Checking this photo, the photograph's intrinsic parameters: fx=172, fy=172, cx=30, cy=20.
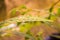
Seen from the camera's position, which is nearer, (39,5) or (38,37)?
(38,37)

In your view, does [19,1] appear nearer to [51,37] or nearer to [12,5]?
[12,5]

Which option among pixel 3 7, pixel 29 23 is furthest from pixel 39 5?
pixel 29 23

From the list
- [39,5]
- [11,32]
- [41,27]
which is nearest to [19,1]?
[39,5]

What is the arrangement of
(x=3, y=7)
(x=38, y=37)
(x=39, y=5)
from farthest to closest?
(x=3, y=7) → (x=39, y=5) → (x=38, y=37)

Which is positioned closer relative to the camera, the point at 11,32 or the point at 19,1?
the point at 11,32

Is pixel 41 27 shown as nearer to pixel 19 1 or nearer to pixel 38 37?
pixel 38 37

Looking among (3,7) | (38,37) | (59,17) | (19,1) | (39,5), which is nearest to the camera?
(38,37)

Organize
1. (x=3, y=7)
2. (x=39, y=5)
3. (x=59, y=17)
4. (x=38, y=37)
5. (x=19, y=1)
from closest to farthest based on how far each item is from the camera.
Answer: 1. (x=38, y=37)
2. (x=59, y=17)
3. (x=39, y=5)
4. (x=19, y=1)
5. (x=3, y=7)

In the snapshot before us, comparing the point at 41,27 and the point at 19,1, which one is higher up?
the point at 19,1

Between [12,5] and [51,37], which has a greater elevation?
[12,5]
